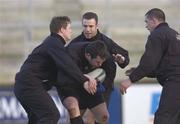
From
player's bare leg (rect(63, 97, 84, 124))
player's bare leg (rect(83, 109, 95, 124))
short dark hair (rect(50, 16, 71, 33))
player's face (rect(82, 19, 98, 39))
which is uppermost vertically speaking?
short dark hair (rect(50, 16, 71, 33))

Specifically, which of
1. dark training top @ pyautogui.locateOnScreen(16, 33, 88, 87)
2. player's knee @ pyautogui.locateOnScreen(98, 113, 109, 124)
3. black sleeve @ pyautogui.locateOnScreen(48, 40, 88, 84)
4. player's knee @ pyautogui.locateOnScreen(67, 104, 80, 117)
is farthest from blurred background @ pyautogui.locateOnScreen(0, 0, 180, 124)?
black sleeve @ pyautogui.locateOnScreen(48, 40, 88, 84)

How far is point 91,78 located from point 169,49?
98 centimetres

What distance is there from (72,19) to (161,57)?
7261mm

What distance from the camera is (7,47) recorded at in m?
16.5

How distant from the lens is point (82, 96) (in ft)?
31.6

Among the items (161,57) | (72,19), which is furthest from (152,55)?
(72,19)

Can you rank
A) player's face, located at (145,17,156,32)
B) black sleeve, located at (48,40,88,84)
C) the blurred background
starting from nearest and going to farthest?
1. black sleeve, located at (48,40,88,84)
2. player's face, located at (145,17,156,32)
3. the blurred background

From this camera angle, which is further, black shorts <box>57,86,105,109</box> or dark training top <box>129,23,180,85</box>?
black shorts <box>57,86,105,109</box>

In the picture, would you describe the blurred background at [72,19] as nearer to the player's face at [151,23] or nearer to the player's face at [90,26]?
the player's face at [90,26]

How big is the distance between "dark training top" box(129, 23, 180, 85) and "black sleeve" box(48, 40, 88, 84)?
0.69 meters

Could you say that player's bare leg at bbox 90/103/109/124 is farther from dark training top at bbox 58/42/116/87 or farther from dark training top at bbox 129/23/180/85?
dark training top at bbox 129/23/180/85

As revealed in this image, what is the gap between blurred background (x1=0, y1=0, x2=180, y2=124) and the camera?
1579 centimetres

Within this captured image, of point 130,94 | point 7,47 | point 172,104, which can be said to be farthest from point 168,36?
point 7,47

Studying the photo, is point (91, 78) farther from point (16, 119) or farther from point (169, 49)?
point (16, 119)
